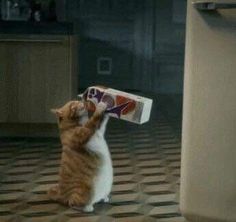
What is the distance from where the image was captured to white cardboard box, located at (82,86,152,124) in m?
2.64

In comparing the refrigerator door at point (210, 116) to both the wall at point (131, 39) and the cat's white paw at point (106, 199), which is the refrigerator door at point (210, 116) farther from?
the wall at point (131, 39)

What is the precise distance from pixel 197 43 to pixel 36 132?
90.9 inches

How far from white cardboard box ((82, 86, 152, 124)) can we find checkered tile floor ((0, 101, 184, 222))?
46 centimetres

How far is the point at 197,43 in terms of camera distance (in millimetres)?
2273

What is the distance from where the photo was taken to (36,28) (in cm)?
425

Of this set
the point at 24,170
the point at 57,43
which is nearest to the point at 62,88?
the point at 57,43

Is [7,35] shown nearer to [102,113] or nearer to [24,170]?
[24,170]

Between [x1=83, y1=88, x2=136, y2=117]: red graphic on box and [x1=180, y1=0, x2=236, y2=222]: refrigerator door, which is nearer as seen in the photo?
[x1=180, y1=0, x2=236, y2=222]: refrigerator door

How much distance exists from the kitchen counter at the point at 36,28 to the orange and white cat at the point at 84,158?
144 centimetres

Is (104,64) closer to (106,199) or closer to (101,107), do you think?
(106,199)

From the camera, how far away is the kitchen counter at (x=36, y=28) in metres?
4.23

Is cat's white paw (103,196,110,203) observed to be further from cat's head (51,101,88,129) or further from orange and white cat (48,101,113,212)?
cat's head (51,101,88,129)

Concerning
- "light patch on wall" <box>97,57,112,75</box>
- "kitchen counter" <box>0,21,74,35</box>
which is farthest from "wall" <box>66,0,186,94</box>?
"kitchen counter" <box>0,21,74,35</box>

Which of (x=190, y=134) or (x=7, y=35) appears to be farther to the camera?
(x=7, y=35)
